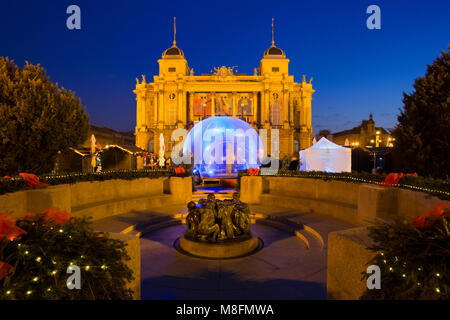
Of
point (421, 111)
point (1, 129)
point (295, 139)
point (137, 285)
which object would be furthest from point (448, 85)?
point (295, 139)

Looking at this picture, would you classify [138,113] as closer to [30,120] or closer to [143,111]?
[143,111]

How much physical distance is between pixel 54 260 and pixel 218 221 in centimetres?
470

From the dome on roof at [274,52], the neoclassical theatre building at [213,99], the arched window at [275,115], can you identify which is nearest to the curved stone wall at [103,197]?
the neoclassical theatre building at [213,99]

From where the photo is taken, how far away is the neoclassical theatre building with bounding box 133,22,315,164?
147 ft

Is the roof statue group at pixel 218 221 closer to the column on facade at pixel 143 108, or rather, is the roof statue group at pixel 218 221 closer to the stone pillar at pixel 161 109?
the stone pillar at pixel 161 109

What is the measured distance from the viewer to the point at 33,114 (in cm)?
844

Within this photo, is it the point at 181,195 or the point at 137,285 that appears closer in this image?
the point at 137,285

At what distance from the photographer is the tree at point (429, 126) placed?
8055 mm

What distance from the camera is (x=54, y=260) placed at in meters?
→ 1.99

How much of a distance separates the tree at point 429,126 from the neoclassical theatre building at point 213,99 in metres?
35.8

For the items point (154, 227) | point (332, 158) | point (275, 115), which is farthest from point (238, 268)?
point (275, 115)

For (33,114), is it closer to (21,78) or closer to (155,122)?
(21,78)
